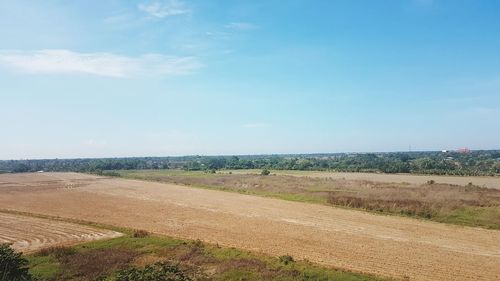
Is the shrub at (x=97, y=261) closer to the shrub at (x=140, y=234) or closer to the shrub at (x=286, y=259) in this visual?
the shrub at (x=140, y=234)

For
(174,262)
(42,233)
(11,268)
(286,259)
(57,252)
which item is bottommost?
(42,233)

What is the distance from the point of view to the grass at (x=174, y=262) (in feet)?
75.0

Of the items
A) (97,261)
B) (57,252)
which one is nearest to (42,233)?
(57,252)

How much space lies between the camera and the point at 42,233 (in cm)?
3725

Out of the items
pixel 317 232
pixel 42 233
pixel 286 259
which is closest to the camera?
pixel 286 259

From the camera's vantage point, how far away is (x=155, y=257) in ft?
89.9

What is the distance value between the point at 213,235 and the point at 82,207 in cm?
2736

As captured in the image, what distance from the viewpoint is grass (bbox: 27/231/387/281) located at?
75.0 feet

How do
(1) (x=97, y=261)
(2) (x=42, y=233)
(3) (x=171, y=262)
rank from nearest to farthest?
(3) (x=171, y=262) → (1) (x=97, y=261) → (2) (x=42, y=233)

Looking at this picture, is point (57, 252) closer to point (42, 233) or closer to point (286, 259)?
point (42, 233)

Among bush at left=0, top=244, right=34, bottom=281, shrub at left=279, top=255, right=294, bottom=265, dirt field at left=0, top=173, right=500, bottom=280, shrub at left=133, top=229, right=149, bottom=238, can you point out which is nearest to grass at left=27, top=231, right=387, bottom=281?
shrub at left=279, top=255, right=294, bottom=265

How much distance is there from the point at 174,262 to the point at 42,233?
56.5ft

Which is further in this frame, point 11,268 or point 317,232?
point 317,232

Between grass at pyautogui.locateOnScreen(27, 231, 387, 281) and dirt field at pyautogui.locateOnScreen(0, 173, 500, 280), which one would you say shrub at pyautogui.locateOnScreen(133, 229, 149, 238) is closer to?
grass at pyautogui.locateOnScreen(27, 231, 387, 281)
